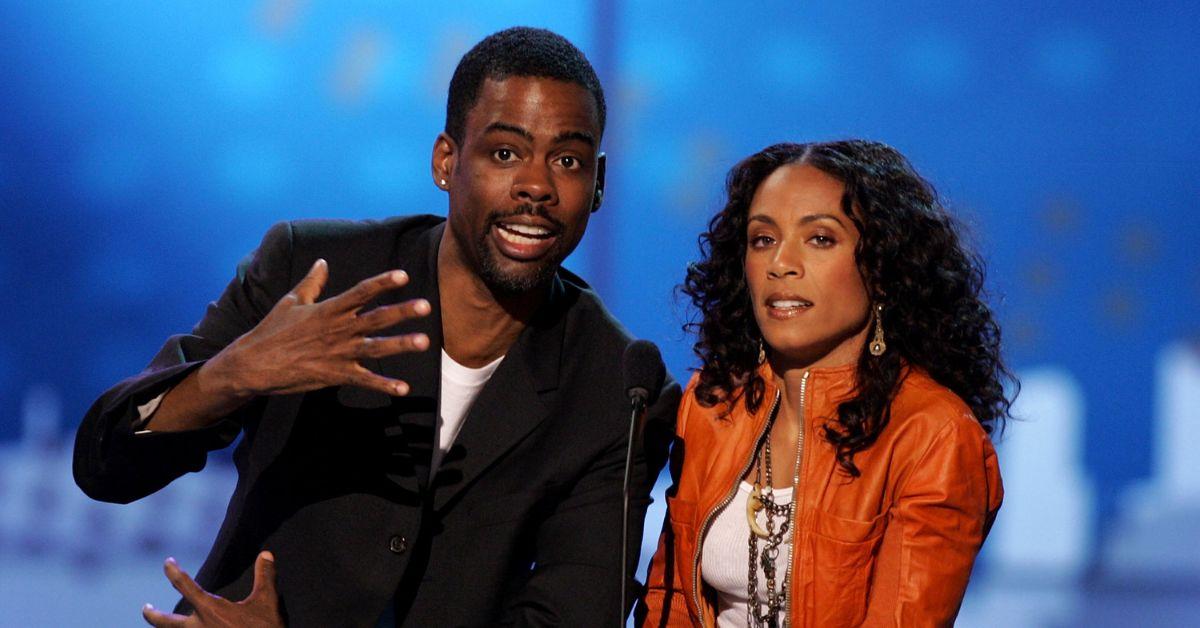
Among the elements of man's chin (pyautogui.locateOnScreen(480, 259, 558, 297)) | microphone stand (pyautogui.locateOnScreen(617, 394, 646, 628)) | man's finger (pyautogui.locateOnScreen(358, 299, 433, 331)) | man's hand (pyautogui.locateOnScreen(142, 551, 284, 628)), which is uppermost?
man's chin (pyautogui.locateOnScreen(480, 259, 558, 297))

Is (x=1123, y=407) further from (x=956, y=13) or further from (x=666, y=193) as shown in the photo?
(x=666, y=193)

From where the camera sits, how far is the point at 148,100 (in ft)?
12.7

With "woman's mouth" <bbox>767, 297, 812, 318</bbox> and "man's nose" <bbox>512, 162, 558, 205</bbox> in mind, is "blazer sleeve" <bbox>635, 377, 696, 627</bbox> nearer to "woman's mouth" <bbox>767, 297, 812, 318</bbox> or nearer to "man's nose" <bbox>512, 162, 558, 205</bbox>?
"woman's mouth" <bbox>767, 297, 812, 318</bbox>

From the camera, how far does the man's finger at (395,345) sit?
1.77 meters

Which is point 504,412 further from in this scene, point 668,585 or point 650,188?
point 650,188

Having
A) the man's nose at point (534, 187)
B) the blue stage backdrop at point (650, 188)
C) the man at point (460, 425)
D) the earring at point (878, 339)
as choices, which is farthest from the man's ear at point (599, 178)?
the blue stage backdrop at point (650, 188)

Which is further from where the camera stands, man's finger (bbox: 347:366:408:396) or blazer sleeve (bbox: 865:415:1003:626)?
blazer sleeve (bbox: 865:415:1003:626)

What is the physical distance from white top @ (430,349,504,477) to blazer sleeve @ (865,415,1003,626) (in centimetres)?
81

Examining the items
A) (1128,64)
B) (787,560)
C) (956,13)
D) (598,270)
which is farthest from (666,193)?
(787,560)

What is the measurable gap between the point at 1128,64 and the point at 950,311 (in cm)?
226

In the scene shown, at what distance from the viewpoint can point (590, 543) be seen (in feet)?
7.48

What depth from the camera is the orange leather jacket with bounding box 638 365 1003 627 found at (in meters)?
2.04

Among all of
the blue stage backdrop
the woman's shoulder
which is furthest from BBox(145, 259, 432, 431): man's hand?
the blue stage backdrop

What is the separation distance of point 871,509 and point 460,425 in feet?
2.56
